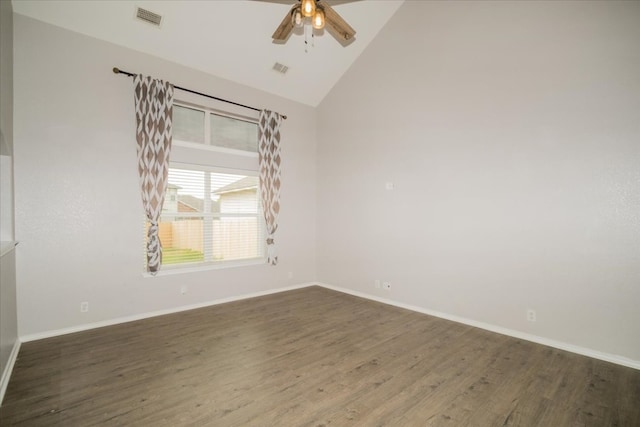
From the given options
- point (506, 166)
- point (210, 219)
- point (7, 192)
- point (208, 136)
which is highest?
point (208, 136)

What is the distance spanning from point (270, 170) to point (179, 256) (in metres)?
1.96

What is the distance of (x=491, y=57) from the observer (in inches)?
138

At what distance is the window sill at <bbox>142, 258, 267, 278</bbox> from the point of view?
4.04 m

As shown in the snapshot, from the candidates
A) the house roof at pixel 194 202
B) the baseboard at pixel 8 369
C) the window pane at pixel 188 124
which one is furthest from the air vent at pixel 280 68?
the baseboard at pixel 8 369

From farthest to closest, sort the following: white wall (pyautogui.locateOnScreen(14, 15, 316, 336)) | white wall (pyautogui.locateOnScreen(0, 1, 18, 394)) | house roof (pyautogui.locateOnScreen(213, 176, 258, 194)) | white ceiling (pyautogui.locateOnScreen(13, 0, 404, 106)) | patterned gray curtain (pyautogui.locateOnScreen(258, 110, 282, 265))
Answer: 1. patterned gray curtain (pyautogui.locateOnScreen(258, 110, 282, 265))
2. house roof (pyautogui.locateOnScreen(213, 176, 258, 194))
3. white ceiling (pyautogui.locateOnScreen(13, 0, 404, 106))
4. white wall (pyautogui.locateOnScreen(14, 15, 316, 336))
5. white wall (pyautogui.locateOnScreen(0, 1, 18, 394))

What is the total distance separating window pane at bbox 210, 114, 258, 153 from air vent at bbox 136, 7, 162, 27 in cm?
130

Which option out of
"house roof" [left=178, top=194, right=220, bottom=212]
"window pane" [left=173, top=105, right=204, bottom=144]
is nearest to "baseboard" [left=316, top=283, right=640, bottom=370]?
"house roof" [left=178, top=194, right=220, bottom=212]

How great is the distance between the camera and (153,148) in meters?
3.80

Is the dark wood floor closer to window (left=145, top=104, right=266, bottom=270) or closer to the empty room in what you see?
the empty room

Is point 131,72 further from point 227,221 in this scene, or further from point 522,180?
point 522,180

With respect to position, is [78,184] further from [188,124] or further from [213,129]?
[213,129]

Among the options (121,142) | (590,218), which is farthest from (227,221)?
(590,218)

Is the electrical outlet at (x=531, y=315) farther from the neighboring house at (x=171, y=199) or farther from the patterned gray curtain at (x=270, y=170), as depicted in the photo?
the neighboring house at (x=171, y=199)

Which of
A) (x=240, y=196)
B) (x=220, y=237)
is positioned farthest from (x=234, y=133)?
(x=220, y=237)
